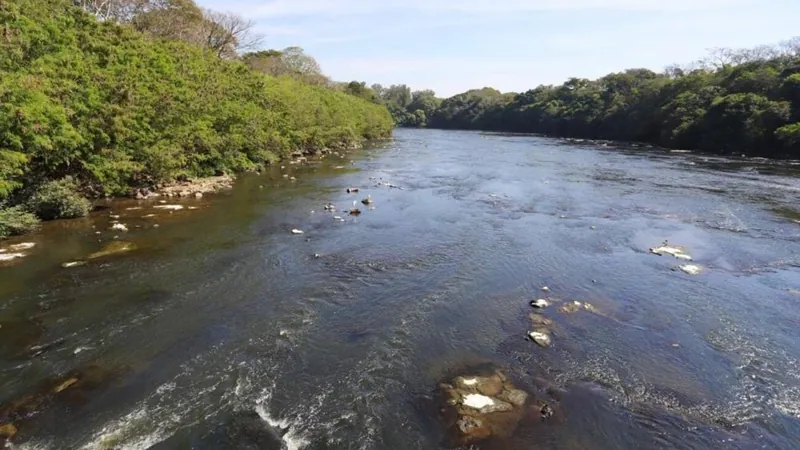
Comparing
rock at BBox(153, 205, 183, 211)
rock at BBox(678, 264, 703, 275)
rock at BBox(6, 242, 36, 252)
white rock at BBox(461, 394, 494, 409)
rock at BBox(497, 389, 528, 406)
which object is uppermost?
rock at BBox(6, 242, 36, 252)

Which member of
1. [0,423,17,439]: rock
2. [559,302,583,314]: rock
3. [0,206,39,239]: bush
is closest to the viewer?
[0,423,17,439]: rock

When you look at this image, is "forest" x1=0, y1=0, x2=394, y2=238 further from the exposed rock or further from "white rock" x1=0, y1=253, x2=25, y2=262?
"white rock" x1=0, y1=253, x2=25, y2=262

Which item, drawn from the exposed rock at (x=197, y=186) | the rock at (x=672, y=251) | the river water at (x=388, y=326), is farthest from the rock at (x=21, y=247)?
the rock at (x=672, y=251)

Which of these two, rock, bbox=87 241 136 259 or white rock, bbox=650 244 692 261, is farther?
white rock, bbox=650 244 692 261

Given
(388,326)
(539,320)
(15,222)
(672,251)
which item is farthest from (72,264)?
(672,251)

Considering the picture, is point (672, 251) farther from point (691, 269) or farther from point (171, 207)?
point (171, 207)

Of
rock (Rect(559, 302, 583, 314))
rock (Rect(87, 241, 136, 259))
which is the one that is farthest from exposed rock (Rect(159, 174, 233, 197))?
rock (Rect(559, 302, 583, 314))

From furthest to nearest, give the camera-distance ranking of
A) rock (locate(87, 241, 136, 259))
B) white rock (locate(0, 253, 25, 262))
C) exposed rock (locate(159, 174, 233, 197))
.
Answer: exposed rock (locate(159, 174, 233, 197)) < rock (locate(87, 241, 136, 259)) < white rock (locate(0, 253, 25, 262))

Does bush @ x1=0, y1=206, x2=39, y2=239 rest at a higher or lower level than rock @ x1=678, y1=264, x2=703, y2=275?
higher
